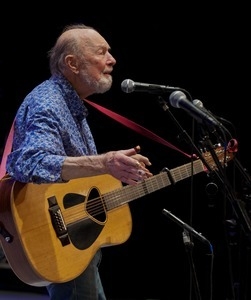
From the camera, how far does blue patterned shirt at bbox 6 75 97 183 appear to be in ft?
7.03

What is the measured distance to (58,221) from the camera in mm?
2389

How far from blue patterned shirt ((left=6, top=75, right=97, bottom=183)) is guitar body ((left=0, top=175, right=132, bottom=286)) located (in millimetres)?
143

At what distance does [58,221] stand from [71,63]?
0.82 metres

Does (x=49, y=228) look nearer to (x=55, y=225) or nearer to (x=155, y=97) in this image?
(x=55, y=225)

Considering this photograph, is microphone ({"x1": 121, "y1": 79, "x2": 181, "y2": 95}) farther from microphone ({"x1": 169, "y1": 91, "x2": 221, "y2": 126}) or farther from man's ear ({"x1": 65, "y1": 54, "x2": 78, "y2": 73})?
man's ear ({"x1": 65, "y1": 54, "x2": 78, "y2": 73})

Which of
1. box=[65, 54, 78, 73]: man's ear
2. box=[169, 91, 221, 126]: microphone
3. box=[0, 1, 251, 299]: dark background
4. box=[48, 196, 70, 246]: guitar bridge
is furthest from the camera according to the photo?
box=[0, 1, 251, 299]: dark background

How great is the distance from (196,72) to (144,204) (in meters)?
1.19

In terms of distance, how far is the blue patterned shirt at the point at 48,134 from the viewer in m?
2.14

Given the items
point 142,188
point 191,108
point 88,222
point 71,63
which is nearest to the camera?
point 191,108

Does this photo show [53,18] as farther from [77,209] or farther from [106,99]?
[77,209]

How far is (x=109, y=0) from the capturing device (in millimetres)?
4465

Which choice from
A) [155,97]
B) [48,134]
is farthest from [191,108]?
[155,97]

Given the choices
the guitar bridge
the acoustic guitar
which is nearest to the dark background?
the acoustic guitar

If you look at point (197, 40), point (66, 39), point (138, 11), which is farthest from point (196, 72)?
point (66, 39)
